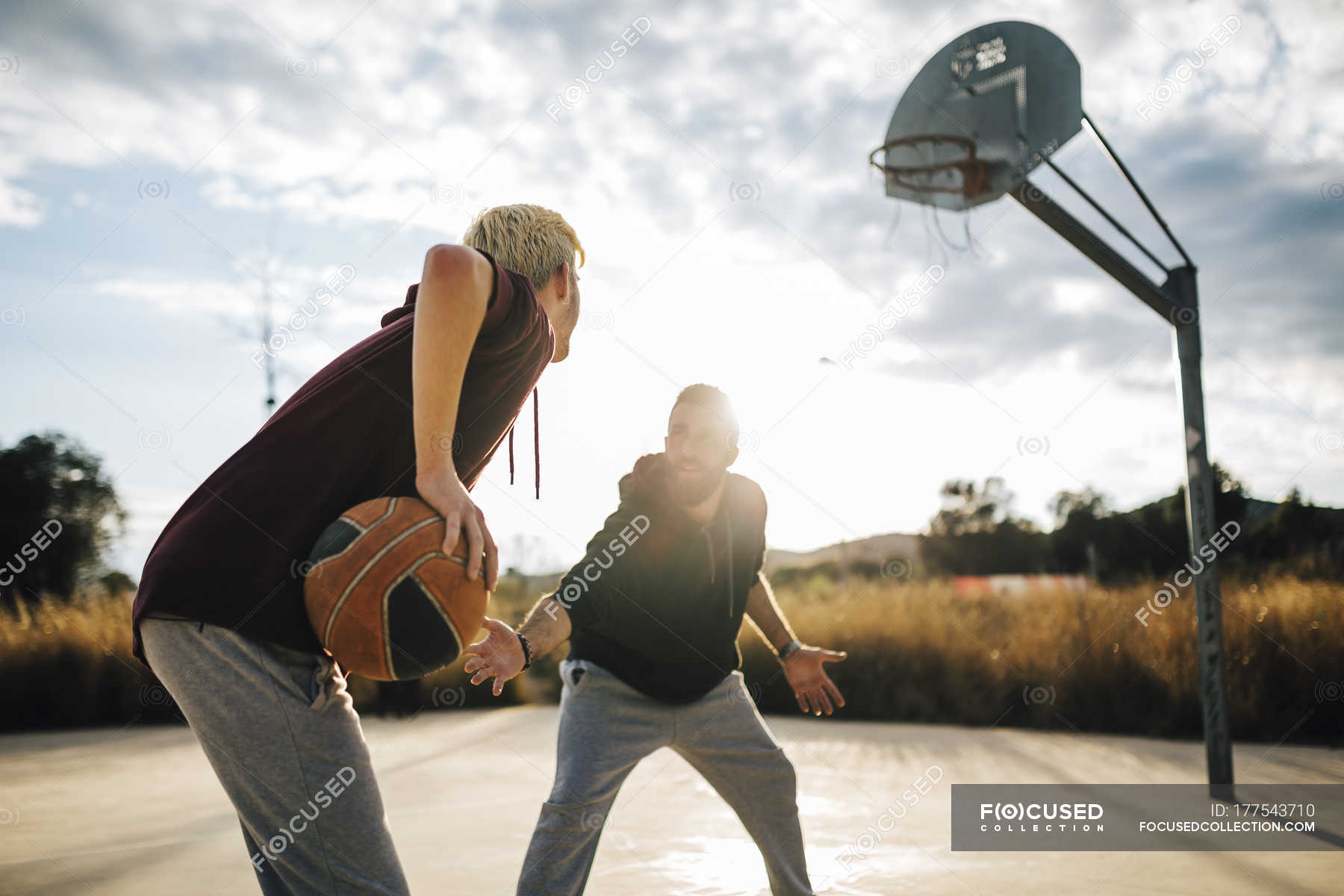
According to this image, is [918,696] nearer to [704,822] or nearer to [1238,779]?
[1238,779]

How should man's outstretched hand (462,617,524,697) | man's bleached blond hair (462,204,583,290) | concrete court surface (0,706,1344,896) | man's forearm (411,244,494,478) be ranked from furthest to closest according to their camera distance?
concrete court surface (0,706,1344,896)
man's outstretched hand (462,617,524,697)
man's bleached blond hair (462,204,583,290)
man's forearm (411,244,494,478)

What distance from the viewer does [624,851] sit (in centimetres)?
442

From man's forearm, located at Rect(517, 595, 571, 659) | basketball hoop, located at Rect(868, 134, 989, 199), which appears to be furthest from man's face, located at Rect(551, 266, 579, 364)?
basketball hoop, located at Rect(868, 134, 989, 199)

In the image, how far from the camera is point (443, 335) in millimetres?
1413

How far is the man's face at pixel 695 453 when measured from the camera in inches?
117

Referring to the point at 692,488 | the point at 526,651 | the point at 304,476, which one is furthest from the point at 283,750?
the point at 692,488

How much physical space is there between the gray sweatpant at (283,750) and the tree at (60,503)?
24.6 metres

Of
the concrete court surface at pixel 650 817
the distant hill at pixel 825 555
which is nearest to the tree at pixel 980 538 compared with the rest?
the distant hill at pixel 825 555

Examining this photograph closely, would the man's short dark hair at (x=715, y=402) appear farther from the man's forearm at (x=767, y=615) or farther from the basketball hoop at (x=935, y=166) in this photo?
the basketball hoop at (x=935, y=166)

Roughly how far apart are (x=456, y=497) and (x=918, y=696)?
8622 millimetres

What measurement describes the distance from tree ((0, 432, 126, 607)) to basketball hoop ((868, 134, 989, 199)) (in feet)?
75.1

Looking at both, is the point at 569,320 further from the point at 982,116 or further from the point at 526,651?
the point at 982,116

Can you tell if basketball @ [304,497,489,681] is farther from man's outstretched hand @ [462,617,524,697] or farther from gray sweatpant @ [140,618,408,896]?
man's outstretched hand @ [462,617,524,697]

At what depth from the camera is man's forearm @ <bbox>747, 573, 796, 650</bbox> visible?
10.1ft
